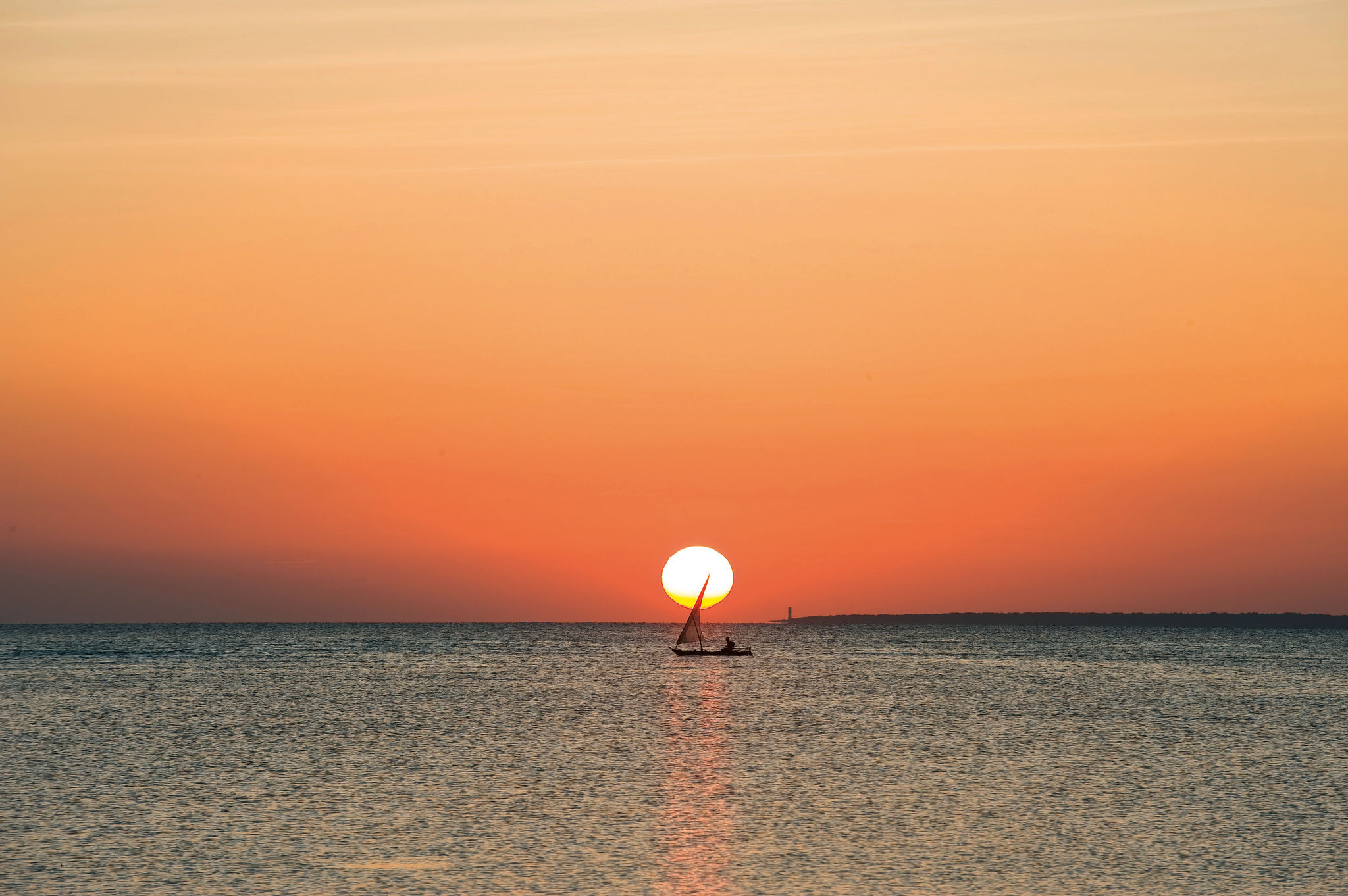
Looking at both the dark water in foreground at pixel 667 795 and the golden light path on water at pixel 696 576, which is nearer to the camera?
the dark water in foreground at pixel 667 795

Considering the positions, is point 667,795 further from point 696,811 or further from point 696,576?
point 696,576

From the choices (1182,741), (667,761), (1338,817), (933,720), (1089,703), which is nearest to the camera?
(1338,817)

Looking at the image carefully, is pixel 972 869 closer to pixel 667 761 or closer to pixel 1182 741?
pixel 667 761

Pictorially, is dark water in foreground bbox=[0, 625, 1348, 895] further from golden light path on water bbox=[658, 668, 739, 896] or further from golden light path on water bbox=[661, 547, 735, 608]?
golden light path on water bbox=[661, 547, 735, 608]

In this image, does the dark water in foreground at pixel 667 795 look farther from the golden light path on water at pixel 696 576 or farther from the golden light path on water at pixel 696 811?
the golden light path on water at pixel 696 576

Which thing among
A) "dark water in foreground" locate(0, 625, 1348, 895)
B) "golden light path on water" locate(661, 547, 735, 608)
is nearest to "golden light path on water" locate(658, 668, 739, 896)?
"dark water in foreground" locate(0, 625, 1348, 895)

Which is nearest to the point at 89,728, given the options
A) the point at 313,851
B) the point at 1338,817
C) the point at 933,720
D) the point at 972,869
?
the point at 313,851

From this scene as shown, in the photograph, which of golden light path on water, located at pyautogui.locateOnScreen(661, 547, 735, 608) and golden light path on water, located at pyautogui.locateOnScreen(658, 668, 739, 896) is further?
golden light path on water, located at pyautogui.locateOnScreen(661, 547, 735, 608)

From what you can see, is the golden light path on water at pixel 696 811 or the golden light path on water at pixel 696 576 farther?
the golden light path on water at pixel 696 576

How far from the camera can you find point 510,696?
3487 inches

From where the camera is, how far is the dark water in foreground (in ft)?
92.3

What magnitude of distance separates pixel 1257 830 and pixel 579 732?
32814mm

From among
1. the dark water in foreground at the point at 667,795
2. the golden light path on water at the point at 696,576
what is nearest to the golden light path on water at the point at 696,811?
the dark water in foreground at the point at 667,795

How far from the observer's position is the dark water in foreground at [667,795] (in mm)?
28141
